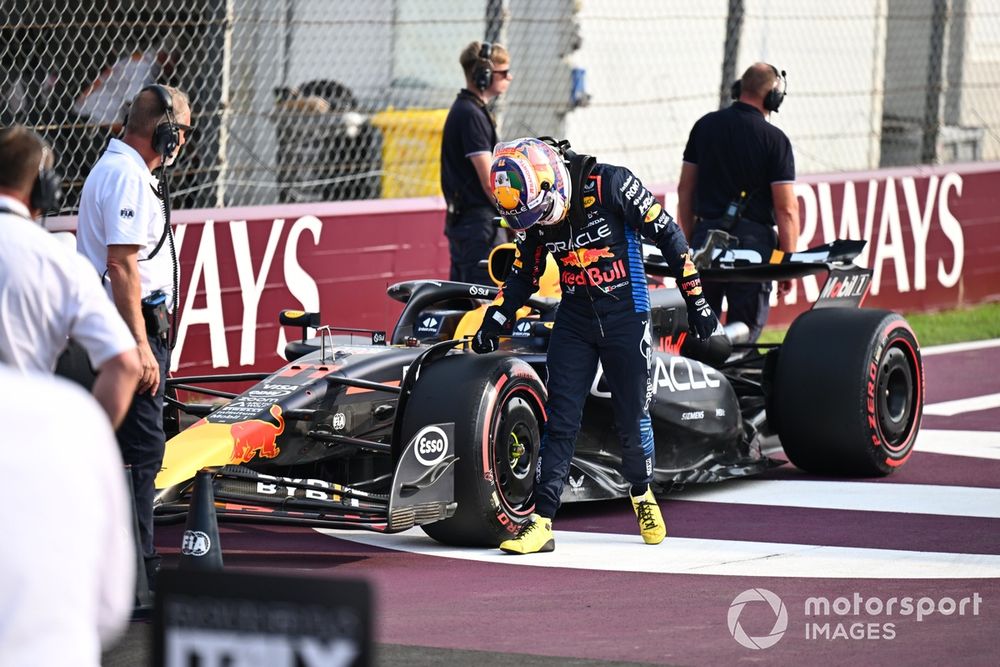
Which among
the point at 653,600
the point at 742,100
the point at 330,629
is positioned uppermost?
the point at 742,100

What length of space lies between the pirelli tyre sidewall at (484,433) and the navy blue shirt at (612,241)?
45 centimetres

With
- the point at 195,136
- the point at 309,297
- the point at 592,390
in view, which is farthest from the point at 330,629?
the point at 195,136

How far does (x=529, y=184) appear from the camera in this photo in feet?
21.5

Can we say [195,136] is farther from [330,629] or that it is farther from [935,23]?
[330,629]

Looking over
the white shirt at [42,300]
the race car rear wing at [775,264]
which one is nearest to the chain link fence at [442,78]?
the race car rear wing at [775,264]

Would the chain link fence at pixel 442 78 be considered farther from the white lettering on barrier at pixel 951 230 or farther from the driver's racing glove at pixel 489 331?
the driver's racing glove at pixel 489 331

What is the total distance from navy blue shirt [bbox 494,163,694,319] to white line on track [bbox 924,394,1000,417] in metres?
3.87

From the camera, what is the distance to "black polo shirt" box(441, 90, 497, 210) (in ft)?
31.8

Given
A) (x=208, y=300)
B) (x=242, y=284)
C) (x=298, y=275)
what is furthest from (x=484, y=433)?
(x=298, y=275)

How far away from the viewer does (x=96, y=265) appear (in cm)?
591

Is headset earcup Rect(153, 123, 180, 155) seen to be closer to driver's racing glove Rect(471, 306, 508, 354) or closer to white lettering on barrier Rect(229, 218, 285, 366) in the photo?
driver's racing glove Rect(471, 306, 508, 354)

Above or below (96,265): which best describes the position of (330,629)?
below

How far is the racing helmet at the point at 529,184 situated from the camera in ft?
21.5

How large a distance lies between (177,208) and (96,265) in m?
4.85
